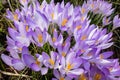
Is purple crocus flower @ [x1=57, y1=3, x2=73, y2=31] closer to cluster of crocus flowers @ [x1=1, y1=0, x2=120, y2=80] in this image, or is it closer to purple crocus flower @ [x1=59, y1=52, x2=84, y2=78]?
cluster of crocus flowers @ [x1=1, y1=0, x2=120, y2=80]

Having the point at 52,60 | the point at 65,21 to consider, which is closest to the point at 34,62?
the point at 52,60

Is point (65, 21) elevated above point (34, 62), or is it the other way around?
point (65, 21)

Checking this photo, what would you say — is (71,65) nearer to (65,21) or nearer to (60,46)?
(60,46)

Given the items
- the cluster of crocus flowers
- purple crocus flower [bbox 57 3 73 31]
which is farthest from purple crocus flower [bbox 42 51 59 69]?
purple crocus flower [bbox 57 3 73 31]

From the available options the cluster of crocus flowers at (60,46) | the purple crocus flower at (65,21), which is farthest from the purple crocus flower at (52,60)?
the purple crocus flower at (65,21)

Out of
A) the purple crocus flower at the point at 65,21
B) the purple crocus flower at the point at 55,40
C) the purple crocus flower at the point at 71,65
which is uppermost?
the purple crocus flower at the point at 65,21

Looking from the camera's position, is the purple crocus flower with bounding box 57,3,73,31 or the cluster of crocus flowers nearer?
Answer: the cluster of crocus flowers

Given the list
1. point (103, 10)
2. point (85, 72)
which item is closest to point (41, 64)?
point (85, 72)

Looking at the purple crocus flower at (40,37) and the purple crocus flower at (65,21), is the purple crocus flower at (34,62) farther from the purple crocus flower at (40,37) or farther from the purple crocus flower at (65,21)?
the purple crocus flower at (65,21)
